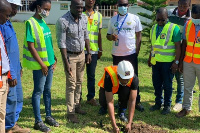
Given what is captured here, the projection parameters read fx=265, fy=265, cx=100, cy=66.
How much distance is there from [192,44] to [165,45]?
0.50 metres

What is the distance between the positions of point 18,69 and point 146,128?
7.69 ft

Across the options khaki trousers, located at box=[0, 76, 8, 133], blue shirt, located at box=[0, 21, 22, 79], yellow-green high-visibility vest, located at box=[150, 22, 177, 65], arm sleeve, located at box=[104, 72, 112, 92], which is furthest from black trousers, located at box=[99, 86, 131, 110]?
khaki trousers, located at box=[0, 76, 8, 133]

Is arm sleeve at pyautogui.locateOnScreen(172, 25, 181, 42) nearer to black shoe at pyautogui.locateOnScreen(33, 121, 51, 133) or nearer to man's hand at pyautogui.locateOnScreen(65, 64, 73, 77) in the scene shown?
man's hand at pyautogui.locateOnScreen(65, 64, 73, 77)

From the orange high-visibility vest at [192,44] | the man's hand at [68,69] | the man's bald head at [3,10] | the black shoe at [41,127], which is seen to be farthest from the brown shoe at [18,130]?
the orange high-visibility vest at [192,44]

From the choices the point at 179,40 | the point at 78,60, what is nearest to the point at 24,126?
the point at 78,60

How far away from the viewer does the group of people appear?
12.7ft

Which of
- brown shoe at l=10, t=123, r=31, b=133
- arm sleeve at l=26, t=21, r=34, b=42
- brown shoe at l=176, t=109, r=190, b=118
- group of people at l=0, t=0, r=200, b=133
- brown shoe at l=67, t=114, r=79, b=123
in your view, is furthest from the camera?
brown shoe at l=176, t=109, r=190, b=118

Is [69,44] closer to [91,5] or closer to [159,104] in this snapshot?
[91,5]

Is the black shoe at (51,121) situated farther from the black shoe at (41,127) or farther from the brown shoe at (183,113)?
the brown shoe at (183,113)

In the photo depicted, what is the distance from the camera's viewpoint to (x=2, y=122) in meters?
3.45

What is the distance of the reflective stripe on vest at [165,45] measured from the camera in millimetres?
4961

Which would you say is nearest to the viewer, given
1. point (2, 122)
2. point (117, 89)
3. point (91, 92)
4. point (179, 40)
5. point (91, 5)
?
point (2, 122)

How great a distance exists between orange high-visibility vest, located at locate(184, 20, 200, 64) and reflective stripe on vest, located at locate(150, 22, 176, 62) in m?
0.29

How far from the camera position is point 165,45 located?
501cm
